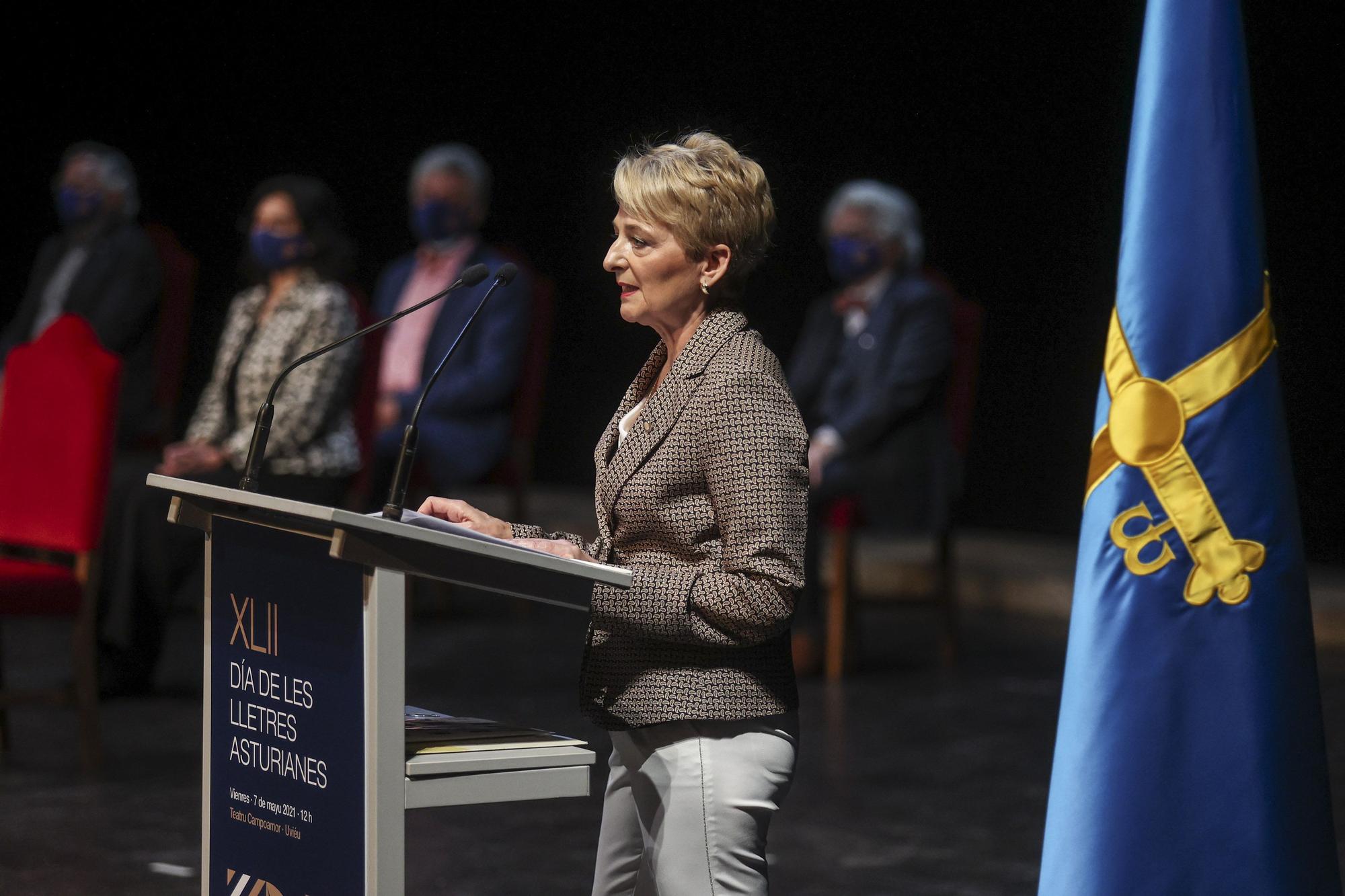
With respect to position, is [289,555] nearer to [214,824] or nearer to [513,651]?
[214,824]

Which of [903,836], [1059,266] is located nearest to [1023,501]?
[1059,266]

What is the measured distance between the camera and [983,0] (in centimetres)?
563

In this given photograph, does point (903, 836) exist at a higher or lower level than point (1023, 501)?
lower

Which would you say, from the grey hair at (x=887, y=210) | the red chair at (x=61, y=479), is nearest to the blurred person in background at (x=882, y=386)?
the grey hair at (x=887, y=210)

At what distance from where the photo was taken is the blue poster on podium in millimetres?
1488

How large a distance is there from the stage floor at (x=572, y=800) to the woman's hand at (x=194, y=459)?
0.59 meters

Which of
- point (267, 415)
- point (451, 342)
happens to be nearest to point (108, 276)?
point (451, 342)

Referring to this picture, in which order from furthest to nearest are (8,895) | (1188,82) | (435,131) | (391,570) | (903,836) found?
(435,131)
(903,836)
(8,895)
(1188,82)
(391,570)

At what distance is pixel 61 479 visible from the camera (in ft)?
11.7

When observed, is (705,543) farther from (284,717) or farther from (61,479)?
(61,479)

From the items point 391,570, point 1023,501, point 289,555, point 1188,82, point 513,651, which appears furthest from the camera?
point 1023,501

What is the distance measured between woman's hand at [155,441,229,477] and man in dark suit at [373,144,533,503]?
3.26 feet

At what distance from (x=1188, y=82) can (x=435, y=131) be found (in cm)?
524

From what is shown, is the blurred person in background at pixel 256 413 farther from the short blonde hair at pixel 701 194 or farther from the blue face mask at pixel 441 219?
the short blonde hair at pixel 701 194
